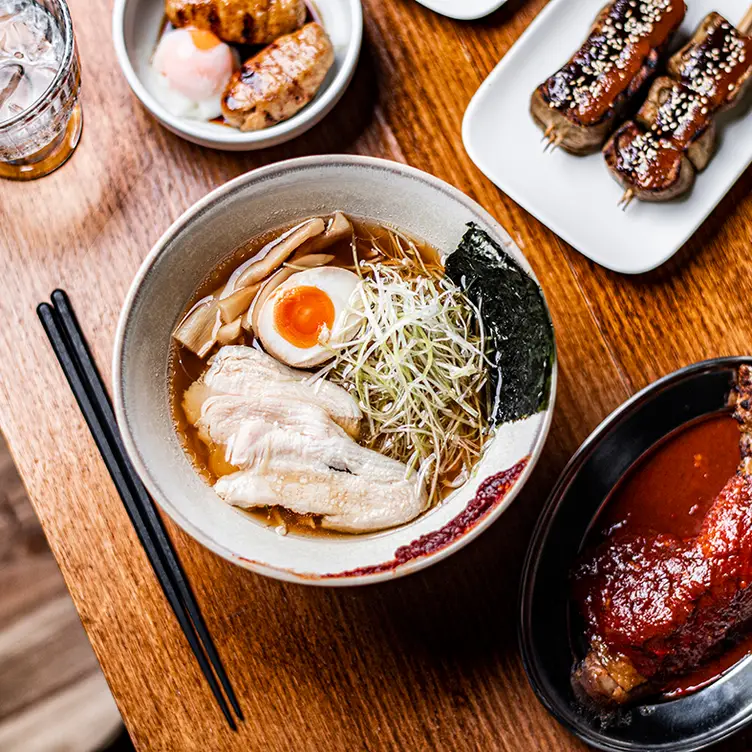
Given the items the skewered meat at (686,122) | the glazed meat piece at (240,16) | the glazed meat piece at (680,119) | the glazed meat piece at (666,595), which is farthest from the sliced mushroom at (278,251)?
the glazed meat piece at (666,595)

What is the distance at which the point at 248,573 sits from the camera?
1.78m

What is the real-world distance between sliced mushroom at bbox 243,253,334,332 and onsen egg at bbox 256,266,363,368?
13 millimetres

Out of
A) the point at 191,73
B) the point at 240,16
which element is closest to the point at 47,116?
the point at 191,73

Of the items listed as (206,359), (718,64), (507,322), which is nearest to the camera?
(507,322)

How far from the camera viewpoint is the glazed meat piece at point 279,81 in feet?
5.67

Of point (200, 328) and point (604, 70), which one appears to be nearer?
point (200, 328)

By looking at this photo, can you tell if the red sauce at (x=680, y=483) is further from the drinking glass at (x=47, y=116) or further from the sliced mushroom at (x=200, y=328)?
the drinking glass at (x=47, y=116)

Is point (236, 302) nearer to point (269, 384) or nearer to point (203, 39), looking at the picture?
point (269, 384)

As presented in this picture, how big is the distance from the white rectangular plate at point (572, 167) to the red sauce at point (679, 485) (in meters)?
0.41

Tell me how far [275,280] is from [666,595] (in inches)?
43.4

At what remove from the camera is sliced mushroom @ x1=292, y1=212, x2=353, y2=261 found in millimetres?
1683

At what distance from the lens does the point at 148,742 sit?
5.87 feet

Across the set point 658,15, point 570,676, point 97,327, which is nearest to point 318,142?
point 97,327

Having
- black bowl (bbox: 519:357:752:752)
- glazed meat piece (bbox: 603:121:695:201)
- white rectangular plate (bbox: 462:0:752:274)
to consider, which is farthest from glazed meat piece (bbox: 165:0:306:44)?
black bowl (bbox: 519:357:752:752)
